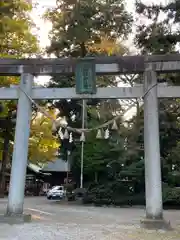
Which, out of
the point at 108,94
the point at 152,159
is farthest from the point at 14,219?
the point at 108,94

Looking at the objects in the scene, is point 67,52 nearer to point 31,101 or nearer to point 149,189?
point 31,101

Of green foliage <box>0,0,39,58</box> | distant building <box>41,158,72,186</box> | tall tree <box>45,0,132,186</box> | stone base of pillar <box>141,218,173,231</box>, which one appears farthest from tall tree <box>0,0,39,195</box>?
distant building <box>41,158,72,186</box>

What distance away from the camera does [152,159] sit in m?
9.11

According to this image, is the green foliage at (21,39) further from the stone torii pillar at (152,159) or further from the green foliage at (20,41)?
the stone torii pillar at (152,159)

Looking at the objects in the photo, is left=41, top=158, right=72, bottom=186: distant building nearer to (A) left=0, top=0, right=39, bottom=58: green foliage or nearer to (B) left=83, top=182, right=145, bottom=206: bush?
(B) left=83, top=182, right=145, bottom=206: bush

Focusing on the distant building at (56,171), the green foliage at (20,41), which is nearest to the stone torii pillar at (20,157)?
the green foliage at (20,41)

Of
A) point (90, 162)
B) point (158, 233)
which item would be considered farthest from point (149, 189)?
point (90, 162)

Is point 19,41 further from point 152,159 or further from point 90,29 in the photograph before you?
point 152,159

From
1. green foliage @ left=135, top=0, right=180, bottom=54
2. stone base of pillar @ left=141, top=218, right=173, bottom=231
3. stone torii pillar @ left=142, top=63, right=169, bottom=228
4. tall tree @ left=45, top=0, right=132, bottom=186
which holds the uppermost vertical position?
tall tree @ left=45, top=0, right=132, bottom=186

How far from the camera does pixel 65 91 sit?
10.1 m

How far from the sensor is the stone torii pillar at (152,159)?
8805 millimetres

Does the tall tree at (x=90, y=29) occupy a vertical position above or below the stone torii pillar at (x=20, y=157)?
above

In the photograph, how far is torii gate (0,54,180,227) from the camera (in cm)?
908

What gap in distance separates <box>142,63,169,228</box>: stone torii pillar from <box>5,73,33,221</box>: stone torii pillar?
360cm
